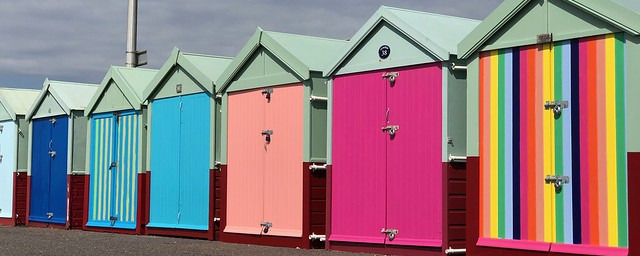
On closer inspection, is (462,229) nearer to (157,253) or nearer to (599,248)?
(599,248)

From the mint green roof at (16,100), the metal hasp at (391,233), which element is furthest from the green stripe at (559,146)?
the mint green roof at (16,100)

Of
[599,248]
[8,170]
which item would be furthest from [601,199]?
[8,170]

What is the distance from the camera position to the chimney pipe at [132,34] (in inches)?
1066

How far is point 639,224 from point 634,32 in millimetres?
1869

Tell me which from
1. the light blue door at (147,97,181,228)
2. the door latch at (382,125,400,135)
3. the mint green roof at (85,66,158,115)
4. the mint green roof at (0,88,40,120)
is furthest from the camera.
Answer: the mint green roof at (0,88,40,120)

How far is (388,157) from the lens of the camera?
500 inches

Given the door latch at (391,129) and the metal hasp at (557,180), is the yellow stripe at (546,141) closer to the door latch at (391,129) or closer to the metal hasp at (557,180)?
the metal hasp at (557,180)

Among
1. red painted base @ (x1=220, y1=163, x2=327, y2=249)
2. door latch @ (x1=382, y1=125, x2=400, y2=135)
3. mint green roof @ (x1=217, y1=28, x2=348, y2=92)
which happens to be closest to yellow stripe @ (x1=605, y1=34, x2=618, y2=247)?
door latch @ (x1=382, y1=125, x2=400, y2=135)

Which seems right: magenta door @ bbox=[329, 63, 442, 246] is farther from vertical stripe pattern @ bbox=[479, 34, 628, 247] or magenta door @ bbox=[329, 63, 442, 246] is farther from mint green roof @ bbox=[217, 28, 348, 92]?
vertical stripe pattern @ bbox=[479, 34, 628, 247]

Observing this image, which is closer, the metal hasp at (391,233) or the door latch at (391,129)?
the metal hasp at (391,233)

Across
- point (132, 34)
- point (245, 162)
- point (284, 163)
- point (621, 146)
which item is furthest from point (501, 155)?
point (132, 34)

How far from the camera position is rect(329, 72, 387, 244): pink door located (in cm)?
1286

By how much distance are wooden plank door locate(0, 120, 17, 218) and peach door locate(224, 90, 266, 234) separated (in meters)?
8.52

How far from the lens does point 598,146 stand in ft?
32.9
